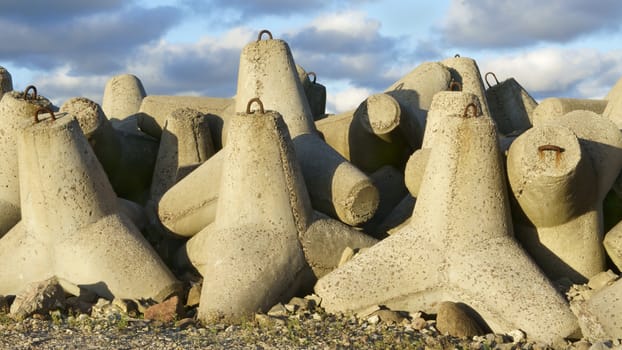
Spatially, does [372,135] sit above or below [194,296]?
above

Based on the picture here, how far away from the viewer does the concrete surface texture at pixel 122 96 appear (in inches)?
405

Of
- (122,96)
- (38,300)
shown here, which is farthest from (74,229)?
(122,96)

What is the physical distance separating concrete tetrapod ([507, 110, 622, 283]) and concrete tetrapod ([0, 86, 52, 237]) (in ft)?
14.2

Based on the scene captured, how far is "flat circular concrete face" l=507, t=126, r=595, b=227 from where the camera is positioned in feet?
19.0

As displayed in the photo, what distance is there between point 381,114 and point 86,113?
2.74 metres

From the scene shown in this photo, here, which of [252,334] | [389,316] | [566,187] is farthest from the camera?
[566,187]

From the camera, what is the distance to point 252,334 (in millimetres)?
5262

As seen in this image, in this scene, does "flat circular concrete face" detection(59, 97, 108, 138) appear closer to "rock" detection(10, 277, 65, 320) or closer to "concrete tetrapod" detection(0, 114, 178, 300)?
"concrete tetrapod" detection(0, 114, 178, 300)

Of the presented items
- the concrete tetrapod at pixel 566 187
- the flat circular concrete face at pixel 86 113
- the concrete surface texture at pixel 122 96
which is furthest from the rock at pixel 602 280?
the concrete surface texture at pixel 122 96

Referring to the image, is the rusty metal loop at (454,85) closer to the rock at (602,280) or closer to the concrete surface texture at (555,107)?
the concrete surface texture at (555,107)

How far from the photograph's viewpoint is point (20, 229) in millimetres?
6832

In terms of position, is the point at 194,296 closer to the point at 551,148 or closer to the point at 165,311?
the point at 165,311

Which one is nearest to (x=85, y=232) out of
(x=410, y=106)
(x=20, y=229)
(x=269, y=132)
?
(x=20, y=229)

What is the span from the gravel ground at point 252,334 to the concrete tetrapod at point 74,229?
0.56 m
